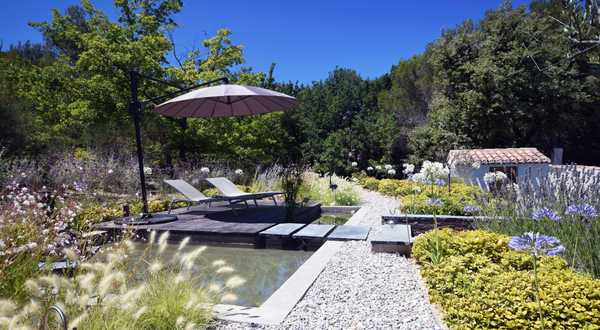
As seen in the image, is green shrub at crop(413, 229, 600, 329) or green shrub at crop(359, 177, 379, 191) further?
green shrub at crop(359, 177, 379, 191)

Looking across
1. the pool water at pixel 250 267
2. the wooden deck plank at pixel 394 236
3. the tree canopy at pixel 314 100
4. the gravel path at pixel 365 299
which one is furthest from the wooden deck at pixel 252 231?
the tree canopy at pixel 314 100

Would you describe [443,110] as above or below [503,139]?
above

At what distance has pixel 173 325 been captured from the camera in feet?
7.96

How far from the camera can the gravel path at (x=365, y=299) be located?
259 centimetres

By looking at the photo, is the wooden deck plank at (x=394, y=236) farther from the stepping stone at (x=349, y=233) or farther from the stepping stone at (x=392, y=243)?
the stepping stone at (x=349, y=233)

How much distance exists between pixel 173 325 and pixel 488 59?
17249mm

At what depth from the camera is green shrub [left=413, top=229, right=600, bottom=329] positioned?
7.01 feet

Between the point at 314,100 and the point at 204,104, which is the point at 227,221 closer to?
the point at 204,104

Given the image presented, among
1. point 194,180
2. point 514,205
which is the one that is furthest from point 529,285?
point 194,180

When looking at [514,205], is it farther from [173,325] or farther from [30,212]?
[30,212]

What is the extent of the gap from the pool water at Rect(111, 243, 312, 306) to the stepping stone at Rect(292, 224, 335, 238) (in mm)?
256

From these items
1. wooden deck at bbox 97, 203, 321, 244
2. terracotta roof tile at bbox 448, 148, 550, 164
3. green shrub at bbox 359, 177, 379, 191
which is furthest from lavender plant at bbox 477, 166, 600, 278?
green shrub at bbox 359, 177, 379, 191

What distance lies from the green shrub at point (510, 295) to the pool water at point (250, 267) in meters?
1.73

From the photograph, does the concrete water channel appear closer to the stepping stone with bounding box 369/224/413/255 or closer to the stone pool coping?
the stone pool coping
